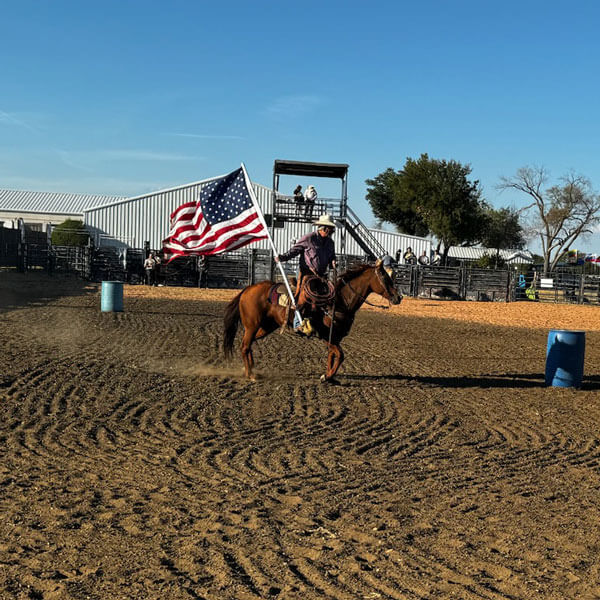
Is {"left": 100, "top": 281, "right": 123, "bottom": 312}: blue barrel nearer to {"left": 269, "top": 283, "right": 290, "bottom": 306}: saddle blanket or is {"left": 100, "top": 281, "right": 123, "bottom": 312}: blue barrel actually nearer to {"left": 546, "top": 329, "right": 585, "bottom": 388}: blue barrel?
{"left": 269, "top": 283, "right": 290, "bottom": 306}: saddle blanket

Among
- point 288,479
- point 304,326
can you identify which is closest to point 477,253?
point 304,326

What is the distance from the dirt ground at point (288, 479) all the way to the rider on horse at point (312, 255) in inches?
47.4

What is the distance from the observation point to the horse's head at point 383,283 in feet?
32.5

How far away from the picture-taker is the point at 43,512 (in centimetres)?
478

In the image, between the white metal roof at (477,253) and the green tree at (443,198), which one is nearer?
the green tree at (443,198)

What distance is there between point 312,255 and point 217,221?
2.25 meters

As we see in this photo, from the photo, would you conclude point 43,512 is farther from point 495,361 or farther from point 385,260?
point 495,361

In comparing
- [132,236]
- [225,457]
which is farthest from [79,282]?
[225,457]

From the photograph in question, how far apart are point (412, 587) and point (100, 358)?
848 cm

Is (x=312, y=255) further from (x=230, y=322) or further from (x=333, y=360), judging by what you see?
(x=230, y=322)

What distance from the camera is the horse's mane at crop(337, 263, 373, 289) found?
10.2 m

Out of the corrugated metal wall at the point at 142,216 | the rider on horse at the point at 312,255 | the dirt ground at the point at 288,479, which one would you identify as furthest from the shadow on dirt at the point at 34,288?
the corrugated metal wall at the point at 142,216

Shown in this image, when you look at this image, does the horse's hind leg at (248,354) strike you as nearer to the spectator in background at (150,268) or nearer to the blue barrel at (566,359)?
the blue barrel at (566,359)

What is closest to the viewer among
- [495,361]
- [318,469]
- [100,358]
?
[318,469]
